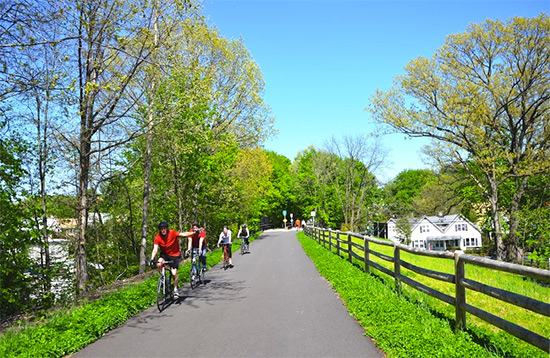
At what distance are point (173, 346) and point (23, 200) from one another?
936 centimetres

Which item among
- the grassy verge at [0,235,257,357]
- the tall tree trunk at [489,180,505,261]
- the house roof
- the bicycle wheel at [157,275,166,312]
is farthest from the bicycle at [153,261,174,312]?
the house roof

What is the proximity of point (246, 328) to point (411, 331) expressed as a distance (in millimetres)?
2721

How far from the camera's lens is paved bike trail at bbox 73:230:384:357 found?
229 inches

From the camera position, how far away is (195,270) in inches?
496

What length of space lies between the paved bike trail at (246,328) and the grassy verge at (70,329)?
0.19 m

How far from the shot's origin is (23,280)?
1259 centimetres

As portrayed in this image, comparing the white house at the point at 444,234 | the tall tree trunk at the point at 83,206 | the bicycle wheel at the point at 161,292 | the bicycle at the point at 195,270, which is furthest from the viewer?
the white house at the point at 444,234

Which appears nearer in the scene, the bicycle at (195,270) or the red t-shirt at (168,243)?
the red t-shirt at (168,243)

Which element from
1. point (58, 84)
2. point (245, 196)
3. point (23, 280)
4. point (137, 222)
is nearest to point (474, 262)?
point (58, 84)

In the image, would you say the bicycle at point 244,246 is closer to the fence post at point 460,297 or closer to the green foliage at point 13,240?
the green foliage at point 13,240

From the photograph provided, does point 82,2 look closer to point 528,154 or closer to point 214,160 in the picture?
point 214,160

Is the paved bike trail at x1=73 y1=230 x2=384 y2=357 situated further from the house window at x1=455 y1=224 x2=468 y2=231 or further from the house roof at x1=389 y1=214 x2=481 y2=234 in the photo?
the house window at x1=455 y1=224 x2=468 y2=231

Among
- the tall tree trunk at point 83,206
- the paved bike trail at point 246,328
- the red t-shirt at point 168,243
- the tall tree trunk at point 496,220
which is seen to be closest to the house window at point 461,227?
the tall tree trunk at point 496,220

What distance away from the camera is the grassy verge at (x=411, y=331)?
195 inches
